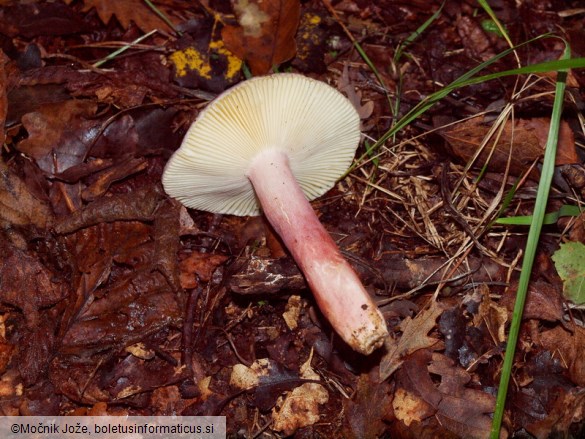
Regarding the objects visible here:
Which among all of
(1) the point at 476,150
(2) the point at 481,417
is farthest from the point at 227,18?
(2) the point at 481,417

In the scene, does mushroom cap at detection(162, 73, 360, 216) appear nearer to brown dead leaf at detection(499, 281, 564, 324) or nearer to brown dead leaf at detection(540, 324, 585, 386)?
brown dead leaf at detection(499, 281, 564, 324)

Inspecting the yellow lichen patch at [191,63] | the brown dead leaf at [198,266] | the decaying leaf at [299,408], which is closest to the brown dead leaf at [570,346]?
the decaying leaf at [299,408]

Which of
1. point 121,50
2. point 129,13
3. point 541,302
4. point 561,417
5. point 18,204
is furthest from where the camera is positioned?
point 129,13

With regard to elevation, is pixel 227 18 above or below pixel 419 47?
above

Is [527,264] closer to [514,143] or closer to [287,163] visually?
[514,143]

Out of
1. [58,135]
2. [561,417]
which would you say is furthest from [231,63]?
[561,417]

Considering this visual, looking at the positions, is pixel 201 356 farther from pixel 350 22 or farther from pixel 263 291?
pixel 350 22

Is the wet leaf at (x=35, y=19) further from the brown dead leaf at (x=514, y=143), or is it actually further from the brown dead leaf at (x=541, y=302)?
the brown dead leaf at (x=541, y=302)
